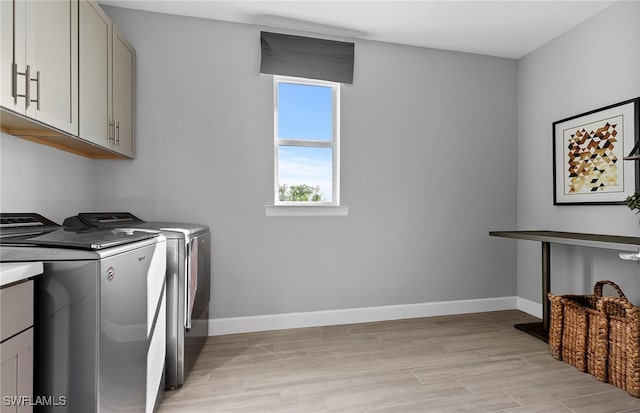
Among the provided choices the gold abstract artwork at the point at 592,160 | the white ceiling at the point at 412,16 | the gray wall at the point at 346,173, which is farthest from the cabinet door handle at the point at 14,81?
the gold abstract artwork at the point at 592,160

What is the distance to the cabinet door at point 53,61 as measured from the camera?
1.40 meters

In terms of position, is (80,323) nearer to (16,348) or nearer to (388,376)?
(16,348)

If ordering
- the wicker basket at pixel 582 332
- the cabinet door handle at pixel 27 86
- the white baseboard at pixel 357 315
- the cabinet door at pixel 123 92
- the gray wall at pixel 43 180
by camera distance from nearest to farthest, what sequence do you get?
the cabinet door handle at pixel 27 86
the gray wall at pixel 43 180
the wicker basket at pixel 582 332
the cabinet door at pixel 123 92
the white baseboard at pixel 357 315

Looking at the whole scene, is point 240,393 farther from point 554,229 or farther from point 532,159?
point 532,159

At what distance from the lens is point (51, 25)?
1517mm

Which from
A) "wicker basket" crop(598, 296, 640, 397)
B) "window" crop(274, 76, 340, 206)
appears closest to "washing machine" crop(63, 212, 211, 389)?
"window" crop(274, 76, 340, 206)

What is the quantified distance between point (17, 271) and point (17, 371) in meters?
0.28

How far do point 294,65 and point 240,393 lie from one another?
8.32 ft

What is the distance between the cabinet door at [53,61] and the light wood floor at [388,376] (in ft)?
5.19

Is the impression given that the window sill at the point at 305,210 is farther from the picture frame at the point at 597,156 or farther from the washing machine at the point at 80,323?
the picture frame at the point at 597,156

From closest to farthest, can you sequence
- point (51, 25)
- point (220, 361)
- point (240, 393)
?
1. point (51, 25)
2. point (240, 393)
3. point (220, 361)

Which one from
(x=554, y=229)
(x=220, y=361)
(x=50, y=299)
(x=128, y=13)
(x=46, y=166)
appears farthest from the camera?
(x=554, y=229)

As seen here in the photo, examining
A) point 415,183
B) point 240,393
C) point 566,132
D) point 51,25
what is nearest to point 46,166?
point 51,25

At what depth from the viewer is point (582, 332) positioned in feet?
6.92
